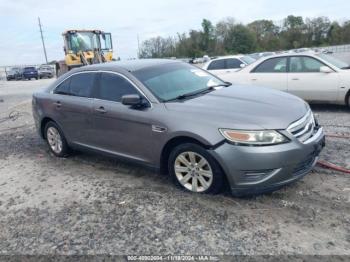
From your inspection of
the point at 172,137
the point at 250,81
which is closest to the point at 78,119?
the point at 172,137

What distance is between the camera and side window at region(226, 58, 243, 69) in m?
12.6

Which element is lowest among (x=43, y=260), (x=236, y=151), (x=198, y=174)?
(x=43, y=260)

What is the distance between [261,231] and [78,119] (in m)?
3.34

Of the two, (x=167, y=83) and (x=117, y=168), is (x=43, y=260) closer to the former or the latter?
(x=117, y=168)

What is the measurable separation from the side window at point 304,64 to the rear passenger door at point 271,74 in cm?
19

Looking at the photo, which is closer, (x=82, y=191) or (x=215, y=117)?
(x=215, y=117)

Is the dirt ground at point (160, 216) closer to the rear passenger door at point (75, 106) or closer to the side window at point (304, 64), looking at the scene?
the rear passenger door at point (75, 106)

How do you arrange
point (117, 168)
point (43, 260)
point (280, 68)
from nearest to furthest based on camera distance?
1. point (43, 260)
2. point (117, 168)
3. point (280, 68)

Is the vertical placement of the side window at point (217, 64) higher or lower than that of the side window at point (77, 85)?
lower

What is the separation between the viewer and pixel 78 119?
19.0 feet

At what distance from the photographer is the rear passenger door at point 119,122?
15.8ft

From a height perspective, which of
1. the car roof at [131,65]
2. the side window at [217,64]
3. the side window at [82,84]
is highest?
→ the car roof at [131,65]

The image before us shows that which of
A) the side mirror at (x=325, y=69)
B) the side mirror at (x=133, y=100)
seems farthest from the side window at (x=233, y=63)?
the side mirror at (x=133, y=100)

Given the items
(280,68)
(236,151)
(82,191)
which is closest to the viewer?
(236,151)
